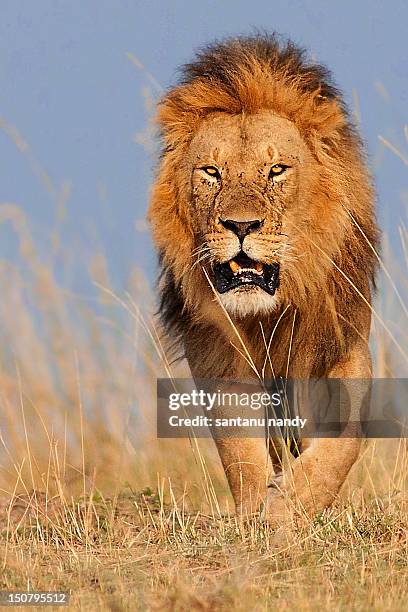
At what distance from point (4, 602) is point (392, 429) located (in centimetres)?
323

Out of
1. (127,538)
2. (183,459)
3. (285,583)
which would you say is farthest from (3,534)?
(183,459)

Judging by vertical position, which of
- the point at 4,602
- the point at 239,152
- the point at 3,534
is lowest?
the point at 4,602

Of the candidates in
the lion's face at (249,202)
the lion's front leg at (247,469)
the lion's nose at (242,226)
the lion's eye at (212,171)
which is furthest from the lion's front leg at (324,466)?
the lion's eye at (212,171)

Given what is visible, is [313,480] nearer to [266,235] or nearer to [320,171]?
[266,235]

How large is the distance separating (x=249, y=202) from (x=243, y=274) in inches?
11.8

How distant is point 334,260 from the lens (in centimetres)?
598

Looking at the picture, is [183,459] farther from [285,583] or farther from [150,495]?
[285,583]

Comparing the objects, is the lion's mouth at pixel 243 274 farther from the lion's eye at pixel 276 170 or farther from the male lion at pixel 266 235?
the lion's eye at pixel 276 170

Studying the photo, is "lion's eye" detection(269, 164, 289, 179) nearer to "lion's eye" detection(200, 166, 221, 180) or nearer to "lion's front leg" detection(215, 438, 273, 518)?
"lion's eye" detection(200, 166, 221, 180)

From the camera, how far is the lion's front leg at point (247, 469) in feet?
18.8

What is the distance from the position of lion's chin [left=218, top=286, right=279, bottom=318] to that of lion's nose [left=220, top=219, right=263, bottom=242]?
0.23 m

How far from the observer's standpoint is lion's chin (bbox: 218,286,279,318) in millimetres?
5551

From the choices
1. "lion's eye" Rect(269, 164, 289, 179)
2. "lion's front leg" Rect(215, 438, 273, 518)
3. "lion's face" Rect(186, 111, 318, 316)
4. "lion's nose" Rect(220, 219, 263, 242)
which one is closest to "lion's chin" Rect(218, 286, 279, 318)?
"lion's face" Rect(186, 111, 318, 316)

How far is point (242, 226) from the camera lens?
5.47 metres
